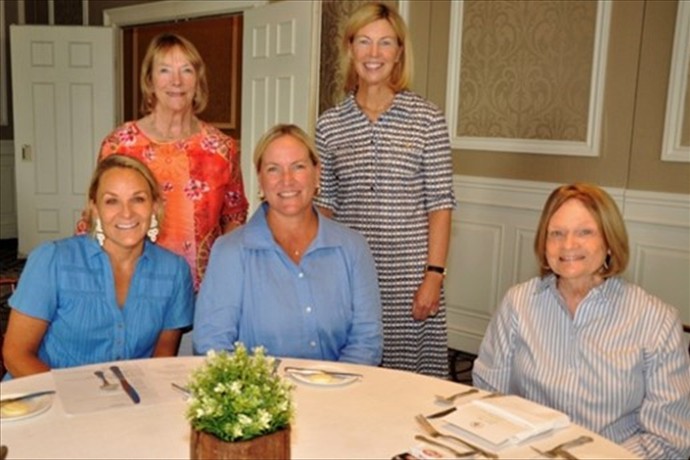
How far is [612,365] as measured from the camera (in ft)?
5.05

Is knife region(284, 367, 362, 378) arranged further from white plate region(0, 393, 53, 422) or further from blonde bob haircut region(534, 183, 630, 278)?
blonde bob haircut region(534, 183, 630, 278)

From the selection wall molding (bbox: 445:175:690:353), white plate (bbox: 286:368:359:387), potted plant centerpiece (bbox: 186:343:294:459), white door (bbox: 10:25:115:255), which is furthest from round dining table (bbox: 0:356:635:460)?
white door (bbox: 10:25:115:255)

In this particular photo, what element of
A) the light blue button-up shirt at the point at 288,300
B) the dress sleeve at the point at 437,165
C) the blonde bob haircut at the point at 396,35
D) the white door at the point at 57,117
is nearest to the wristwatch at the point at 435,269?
the dress sleeve at the point at 437,165

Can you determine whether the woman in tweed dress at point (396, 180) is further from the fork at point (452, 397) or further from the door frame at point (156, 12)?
the door frame at point (156, 12)

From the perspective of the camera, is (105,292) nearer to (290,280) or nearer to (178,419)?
(290,280)

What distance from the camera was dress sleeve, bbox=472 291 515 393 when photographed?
5.54 feet

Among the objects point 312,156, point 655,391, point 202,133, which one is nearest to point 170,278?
point 312,156

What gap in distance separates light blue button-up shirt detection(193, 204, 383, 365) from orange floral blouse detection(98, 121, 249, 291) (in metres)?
0.50

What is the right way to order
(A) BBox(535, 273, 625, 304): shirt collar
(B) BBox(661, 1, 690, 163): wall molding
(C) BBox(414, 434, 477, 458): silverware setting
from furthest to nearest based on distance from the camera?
(B) BBox(661, 1, 690, 163): wall molding < (A) BBox(535, 273, 625, 304): shirt collar < (C) BBox(414, 434, 477, 458): silverware setting

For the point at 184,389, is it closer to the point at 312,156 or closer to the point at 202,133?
the point at 312,156

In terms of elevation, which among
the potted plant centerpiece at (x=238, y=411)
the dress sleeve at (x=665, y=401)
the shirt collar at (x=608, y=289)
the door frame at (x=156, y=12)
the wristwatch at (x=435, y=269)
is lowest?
the dress sleeve at (x=665, y=401)

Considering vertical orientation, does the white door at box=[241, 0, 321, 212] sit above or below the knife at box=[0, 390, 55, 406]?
above

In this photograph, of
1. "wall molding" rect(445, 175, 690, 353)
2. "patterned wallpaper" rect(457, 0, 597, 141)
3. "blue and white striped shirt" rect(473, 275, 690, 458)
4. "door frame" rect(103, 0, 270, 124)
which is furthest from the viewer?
"door frame" rect(103, 0, 270, 124)

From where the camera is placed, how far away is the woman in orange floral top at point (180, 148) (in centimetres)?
227
